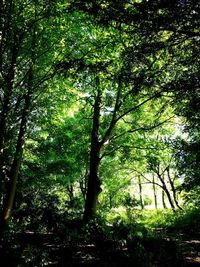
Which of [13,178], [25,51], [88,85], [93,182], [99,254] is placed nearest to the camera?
[99,254]

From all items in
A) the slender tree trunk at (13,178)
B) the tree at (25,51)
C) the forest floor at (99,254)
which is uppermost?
the tree at (25,51)

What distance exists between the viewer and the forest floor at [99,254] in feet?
19.6

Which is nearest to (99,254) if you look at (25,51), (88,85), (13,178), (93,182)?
(13,178)

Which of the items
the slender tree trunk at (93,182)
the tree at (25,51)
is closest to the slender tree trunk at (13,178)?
the tree at (25,51)

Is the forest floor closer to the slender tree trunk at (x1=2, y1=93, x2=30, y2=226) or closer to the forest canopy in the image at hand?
the forest canopy

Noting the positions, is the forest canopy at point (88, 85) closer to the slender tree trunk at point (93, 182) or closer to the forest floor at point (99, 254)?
the slender tree trunk at point (93, 182)

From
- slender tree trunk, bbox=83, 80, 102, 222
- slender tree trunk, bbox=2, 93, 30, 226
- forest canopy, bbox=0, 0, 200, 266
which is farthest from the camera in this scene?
slender tree trunk, bbox=83, 80, 102, 222

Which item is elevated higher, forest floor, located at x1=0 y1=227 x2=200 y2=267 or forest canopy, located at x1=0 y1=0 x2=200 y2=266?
forest canopy, located at x1=0 y1=0 x2=200 y2=266

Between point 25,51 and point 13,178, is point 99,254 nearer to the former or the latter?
point 13,178

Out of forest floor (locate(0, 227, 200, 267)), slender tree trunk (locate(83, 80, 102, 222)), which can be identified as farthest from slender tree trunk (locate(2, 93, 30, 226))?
slender tree trunk (locate(83, 80, 102, 222))

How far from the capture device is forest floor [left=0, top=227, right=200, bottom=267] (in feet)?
19.6

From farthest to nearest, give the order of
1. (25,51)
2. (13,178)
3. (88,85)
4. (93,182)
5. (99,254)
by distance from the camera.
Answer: (93,182), (88,85), (13,178), (25,51), (99,254)

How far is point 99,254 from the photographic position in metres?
7.04

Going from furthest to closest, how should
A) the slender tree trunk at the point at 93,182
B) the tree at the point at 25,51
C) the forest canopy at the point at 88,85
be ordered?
1. the slender tree trunk at the point at 93,182
2. the tree at the point at 25,51
3. the forest canopy at the point at 88,85
